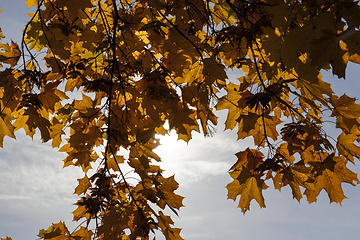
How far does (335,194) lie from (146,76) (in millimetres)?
1920

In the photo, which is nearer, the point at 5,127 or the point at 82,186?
the point at 5,127

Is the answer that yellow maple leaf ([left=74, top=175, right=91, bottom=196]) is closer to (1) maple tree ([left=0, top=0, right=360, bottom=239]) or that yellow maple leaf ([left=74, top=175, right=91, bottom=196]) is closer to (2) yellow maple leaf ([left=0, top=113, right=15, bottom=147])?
(1) maple tree ([left=0, top=0, right=360, bottom=239])

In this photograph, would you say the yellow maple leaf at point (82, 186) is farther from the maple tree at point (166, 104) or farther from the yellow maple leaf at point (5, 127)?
the yellow maple leaf at point (5, 127)

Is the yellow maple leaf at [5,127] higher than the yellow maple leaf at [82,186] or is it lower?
higher

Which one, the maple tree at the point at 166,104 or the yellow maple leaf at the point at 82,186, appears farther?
the yellow maple leaf at the point at 82,186

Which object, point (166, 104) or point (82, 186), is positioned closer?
point (166, 104)

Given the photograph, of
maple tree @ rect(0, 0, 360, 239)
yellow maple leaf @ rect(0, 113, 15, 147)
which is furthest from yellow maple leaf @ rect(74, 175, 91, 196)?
yellow maple leaf @ rect(0, 113, 15, 147)

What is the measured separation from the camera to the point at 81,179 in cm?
288

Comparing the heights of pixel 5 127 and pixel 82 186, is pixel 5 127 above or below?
above

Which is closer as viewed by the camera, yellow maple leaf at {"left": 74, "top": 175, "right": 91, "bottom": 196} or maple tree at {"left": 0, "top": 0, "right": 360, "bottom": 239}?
maple tree at {"left": 0, "top": 0, "right": 360, "bottom": 239}

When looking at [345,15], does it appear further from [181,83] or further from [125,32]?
[125,32]

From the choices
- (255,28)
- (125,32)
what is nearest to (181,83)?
(125,32)

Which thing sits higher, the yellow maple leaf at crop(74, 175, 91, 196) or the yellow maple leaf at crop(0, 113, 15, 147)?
the yellow maple leaf at crop(0, 113, 15, 147)

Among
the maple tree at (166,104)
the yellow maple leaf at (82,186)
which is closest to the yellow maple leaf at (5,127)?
the maple tree at (166,104)
